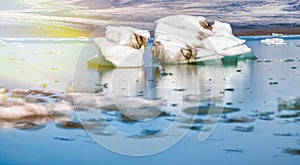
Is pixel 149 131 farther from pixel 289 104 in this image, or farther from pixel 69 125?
pixel 289 104

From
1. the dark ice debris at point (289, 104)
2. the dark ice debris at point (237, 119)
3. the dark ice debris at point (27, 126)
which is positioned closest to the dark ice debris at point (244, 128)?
the dark ice debris at point (237, 119)

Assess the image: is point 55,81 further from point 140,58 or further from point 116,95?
point 140,58

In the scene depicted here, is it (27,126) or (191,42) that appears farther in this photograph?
(191,42)

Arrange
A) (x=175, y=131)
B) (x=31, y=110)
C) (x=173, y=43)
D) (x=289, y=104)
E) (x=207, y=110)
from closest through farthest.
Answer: (x=175, y=131) < (x=31, y=110) < (x=207, y=110) < (x=289, y=104) < (x=173, y=43)

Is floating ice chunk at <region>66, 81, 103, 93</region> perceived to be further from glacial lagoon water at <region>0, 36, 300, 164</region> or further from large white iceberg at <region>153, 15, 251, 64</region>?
large white iceberg at <region>153, 15, 251, 64</region>

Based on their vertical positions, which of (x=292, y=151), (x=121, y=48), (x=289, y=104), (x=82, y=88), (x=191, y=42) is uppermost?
(x=191, y=42)

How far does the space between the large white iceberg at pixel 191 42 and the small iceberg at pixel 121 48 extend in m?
0.81

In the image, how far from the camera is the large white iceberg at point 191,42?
13.2 metres

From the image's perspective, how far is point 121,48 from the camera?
40.8ft

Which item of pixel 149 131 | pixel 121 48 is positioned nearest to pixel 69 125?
pixel 149 131

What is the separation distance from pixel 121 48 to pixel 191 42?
2.24 metres

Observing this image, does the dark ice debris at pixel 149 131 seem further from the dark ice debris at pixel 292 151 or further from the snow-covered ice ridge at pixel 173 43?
the snow-covered ice ridge at pixel 173 43

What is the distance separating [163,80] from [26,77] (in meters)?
3.17

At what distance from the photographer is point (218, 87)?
8.39 m
